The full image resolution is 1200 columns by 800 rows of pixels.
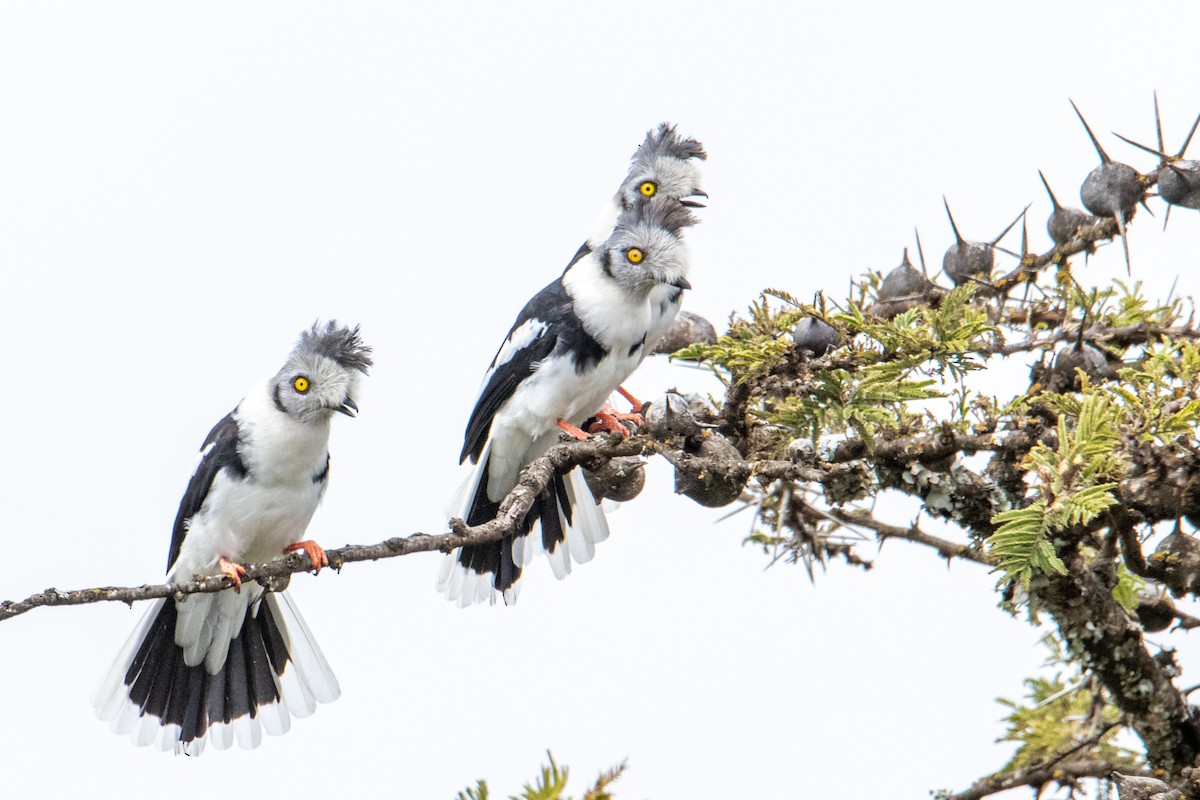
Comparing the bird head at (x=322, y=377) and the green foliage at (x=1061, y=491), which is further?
the bird head at (x=322, y=377)

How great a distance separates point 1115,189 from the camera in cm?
379

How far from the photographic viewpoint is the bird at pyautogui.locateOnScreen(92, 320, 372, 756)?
195 inches

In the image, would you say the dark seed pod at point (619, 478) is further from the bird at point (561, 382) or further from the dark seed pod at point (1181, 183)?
the dark seed pod at point (1181, 183)

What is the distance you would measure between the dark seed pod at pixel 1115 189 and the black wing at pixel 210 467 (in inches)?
127

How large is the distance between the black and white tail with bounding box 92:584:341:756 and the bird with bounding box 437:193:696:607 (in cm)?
78

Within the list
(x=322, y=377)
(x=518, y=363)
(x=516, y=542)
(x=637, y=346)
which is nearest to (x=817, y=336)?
(x=637, y=346)

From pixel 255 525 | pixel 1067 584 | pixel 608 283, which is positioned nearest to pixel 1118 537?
pixel 1067 584

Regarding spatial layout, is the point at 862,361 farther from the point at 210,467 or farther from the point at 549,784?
the point at 210,467

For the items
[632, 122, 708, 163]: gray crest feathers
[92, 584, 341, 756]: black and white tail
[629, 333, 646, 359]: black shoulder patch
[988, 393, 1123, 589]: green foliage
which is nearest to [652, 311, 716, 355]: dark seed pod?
[629, 333, 646, 359]: black shoulder patch

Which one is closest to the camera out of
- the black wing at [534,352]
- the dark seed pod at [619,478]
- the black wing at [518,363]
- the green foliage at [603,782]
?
the green foliage at [603,782]

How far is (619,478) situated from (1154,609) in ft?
6.06

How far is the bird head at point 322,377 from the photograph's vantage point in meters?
4.93

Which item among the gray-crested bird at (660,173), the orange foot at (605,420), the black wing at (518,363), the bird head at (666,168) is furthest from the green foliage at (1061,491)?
the bird head at (666,168)

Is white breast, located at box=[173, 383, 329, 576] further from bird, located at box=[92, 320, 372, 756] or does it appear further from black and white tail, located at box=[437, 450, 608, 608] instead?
black and white tail, located at box=[437, 450, 608, 608]
